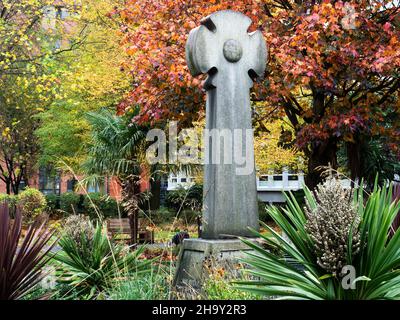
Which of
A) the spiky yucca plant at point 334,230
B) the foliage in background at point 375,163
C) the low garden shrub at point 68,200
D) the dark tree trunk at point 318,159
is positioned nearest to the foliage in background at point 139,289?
the spiky yucca plant at point 334,230

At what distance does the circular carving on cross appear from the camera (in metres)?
7.86

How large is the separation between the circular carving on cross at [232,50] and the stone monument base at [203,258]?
2.43 m

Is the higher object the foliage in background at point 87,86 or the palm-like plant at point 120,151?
the foliage in background at point 87,86

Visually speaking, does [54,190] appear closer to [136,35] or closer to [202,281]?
[136,35]

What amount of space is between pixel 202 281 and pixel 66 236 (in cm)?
191

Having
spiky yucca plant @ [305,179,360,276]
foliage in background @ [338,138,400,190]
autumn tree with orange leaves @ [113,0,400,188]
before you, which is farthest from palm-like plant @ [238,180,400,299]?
foliage in background @ [338,138,400,190]

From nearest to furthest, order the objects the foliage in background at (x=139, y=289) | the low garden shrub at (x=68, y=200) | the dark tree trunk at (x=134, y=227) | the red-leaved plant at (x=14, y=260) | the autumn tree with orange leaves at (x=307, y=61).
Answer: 1. the red-leaved plant at (x=14, y=260)
2. the foliage in background at (x=139, y=289)
3. the autumn tree with orange leaves at (x=307, y=61)
4. the dark tree trunk at (x=134, y=227)
5. the low garden shrub at (x=68, y=200)

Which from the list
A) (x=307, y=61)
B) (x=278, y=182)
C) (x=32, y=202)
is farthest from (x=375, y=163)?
(x=278, y=182)

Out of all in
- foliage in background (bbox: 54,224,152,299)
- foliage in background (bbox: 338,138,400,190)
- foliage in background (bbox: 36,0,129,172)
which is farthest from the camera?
foliage in background (bbox: 36,0,129,172)

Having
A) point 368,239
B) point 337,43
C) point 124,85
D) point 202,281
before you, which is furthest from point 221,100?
point 124,85

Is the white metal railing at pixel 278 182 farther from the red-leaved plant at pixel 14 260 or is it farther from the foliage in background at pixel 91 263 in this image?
the red-leaved plant at pixel 14 260

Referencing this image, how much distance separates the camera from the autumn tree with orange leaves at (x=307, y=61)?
39.4ft

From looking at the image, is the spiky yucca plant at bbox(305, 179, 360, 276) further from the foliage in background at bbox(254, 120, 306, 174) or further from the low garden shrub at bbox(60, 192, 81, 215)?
the low garden shrub at bbox(60, 192, 81, 215)

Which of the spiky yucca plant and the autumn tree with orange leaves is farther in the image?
the autumn tree with orange leaves
